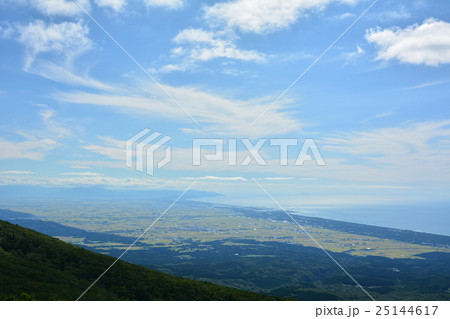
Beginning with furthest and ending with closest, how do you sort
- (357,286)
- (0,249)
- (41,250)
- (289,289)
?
(357,286) < (289,289) < (41,250) < (0,249)

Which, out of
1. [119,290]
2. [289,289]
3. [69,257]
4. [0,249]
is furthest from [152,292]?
[289,289]

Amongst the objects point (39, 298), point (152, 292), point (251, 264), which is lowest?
point (251, 264)

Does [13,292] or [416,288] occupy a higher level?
[13,292]

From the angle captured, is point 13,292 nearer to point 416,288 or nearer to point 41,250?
point 41,250

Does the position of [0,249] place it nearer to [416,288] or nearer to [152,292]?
[152,292]
